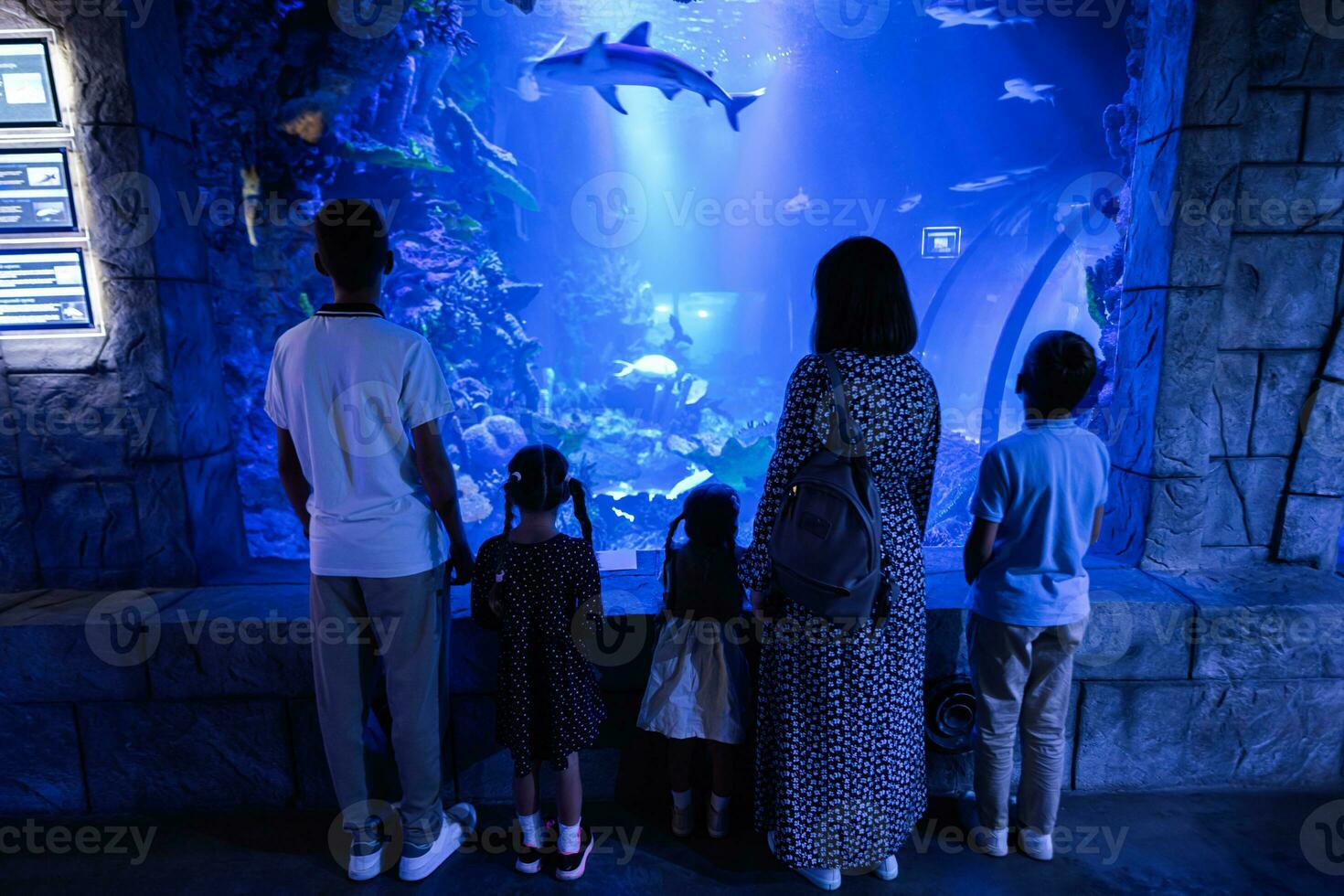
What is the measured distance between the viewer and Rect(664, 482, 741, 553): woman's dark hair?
2.08 m

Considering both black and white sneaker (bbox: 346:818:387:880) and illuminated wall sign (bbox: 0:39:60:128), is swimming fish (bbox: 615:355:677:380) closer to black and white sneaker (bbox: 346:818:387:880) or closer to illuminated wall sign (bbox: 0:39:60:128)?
illuminated wall sign (bbox: 0:39:60:128)

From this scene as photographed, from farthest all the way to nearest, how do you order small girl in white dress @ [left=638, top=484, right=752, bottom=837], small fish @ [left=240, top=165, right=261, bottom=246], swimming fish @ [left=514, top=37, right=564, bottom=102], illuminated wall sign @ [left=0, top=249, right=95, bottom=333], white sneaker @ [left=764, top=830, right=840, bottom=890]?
swimming fish @ [left=514, top=37, right=564, bottom=102] → small fish @ [left=240, top=165, right=261, bottom=246] → illuminated wall sign @ [left=0, top=249, right=95, bottom=333] → small girl in white dress @ [left=638, top=484, right=752, bottom=837] → white sneaker @ [left=764, top=830, right=840, bottom=890]

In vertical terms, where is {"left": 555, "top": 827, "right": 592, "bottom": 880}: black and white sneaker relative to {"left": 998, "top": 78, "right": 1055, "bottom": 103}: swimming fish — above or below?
below

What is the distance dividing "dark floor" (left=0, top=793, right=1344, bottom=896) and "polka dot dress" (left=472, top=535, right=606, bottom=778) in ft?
1.75

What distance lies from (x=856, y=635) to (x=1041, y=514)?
2.40 feet

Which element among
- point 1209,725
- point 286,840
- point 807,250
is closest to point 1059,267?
point 807,250

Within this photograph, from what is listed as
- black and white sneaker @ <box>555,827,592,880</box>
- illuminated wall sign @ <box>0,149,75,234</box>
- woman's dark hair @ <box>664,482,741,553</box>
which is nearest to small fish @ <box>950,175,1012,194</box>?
woman's dark hair @ <box>664,482,741,553</box>

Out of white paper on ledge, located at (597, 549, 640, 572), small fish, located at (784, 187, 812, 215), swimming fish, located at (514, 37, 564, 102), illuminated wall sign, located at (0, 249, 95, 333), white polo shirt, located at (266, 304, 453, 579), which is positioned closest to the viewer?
white polo shirt, located at (266, 304, 453, 579)

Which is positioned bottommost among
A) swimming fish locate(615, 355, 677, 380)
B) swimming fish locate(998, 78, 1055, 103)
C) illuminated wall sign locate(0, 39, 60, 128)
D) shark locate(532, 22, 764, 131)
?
swimming fish locate(615, 355, 677, 380)

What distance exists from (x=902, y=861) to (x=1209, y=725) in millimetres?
1445

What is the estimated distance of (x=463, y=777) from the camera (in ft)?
8.43

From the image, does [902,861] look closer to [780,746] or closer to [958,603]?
[780,746]

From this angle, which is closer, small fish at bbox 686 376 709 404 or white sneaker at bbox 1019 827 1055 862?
white sneaker at bbox 1019 827 1055 862

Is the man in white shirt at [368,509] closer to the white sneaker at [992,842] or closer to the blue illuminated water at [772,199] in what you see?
the white sneaker at [992,842]
